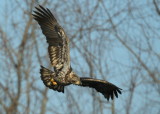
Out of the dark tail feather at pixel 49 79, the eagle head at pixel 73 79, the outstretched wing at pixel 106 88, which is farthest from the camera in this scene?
the outstretched wing at pixel 106 88

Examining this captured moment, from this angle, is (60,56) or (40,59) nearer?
(60,56)

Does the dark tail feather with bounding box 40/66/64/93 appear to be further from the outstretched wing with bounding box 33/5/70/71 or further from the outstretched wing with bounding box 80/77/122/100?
the outstretched wing with bounding box 80/77/122/100

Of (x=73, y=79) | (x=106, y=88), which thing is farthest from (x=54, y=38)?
(x=106, y=88)

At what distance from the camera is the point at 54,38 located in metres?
9.70

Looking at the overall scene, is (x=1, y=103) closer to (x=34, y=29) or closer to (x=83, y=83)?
(x=34, y=29)

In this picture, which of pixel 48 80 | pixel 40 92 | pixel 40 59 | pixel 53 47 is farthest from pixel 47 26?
pixel 40 92

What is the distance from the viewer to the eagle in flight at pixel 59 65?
919cm

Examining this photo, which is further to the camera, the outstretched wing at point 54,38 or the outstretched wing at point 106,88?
the outstretched wing at point 106,88

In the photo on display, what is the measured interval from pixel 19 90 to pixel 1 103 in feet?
2.75

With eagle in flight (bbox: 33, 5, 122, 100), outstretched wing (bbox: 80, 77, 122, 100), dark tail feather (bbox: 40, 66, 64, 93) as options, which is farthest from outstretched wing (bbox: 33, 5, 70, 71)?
outstretched wing (bbox: 80, 77, 122, 100)

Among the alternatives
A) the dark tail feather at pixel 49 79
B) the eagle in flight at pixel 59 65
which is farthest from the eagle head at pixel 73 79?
the dark tail feather at pixel 49 79

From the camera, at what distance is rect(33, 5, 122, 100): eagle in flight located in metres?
9.19

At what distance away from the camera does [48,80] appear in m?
9.16

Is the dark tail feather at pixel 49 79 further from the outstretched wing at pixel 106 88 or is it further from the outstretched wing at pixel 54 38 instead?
the outstretched wing at pixel 106 88
